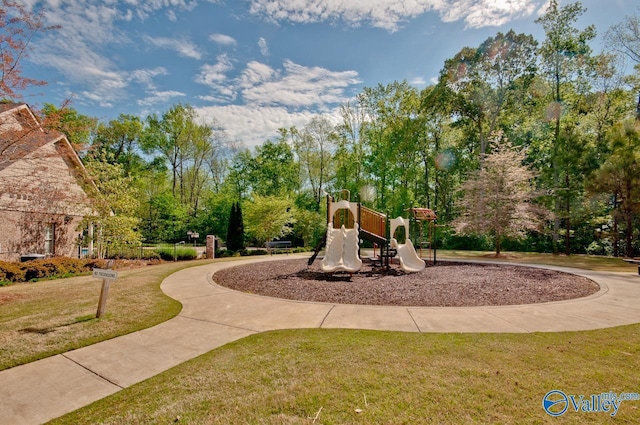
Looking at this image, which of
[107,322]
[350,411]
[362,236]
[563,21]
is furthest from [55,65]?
[563,21]

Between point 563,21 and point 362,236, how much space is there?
23701 mm

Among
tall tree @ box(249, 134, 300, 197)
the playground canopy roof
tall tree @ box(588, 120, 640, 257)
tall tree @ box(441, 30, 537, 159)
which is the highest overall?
tall tree @ box(441, 30, 537, 159)

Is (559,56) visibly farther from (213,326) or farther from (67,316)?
(67,316)

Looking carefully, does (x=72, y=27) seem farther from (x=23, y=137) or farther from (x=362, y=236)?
(x=362, y=236)

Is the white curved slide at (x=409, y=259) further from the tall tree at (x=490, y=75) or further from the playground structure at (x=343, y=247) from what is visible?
the tall tree at (x=490, y=75)

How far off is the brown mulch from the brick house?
697cm

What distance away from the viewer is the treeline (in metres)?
18.1

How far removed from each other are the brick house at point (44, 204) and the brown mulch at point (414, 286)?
274 inches

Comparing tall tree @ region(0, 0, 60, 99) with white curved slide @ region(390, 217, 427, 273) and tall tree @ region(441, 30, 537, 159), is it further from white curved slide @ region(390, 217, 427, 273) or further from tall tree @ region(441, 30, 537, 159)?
tall tree @ region(441, 30, 537, 159)

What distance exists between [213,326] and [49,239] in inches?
565

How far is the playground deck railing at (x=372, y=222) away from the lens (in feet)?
37.4

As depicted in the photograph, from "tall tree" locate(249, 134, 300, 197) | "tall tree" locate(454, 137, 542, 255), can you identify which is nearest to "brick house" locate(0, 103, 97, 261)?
"tall tree" locate(249, 134, 300, 197)

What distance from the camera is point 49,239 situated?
45.2 feet

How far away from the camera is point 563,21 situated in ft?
68.2
